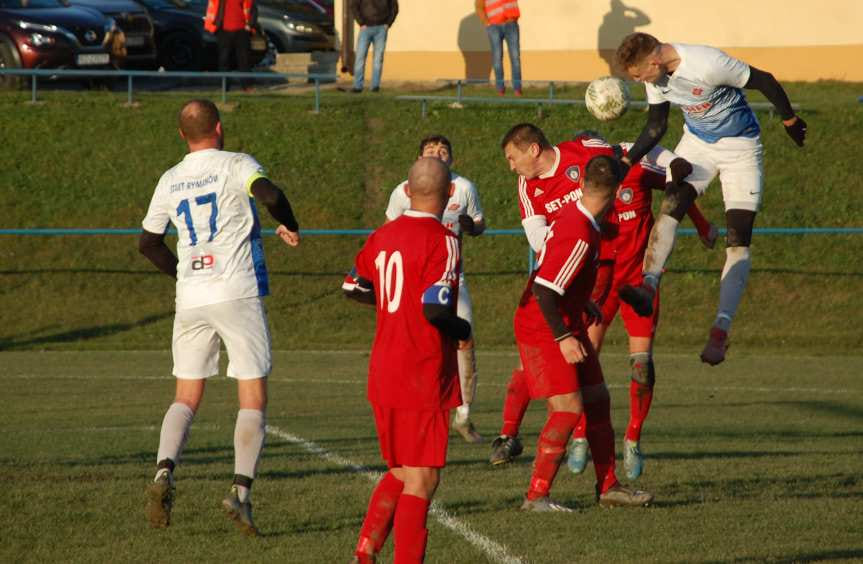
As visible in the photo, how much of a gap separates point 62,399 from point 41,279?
732 cm

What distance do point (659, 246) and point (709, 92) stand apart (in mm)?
1143

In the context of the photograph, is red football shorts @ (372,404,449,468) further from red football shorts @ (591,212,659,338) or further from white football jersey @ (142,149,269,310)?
red football shorts @ (591,212,659,338)

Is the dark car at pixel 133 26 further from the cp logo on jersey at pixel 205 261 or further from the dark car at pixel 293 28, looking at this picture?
the cp logo on jersey at pixel 205 261

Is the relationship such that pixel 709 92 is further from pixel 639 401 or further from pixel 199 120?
pixel 199 120

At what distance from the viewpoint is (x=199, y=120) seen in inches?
324

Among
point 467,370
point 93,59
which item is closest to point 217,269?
point 467,370

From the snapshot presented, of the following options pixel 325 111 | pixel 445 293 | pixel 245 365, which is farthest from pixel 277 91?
pixel 445 293

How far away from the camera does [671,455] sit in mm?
10805

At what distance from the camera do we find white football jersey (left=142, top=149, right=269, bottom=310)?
8.19 m

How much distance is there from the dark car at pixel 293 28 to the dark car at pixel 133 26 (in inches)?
167

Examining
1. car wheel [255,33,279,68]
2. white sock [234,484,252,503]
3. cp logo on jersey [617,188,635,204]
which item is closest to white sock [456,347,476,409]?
cp logo on jersey [617,188,635,204]

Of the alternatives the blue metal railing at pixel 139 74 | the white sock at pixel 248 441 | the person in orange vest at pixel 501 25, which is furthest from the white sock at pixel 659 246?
the person in orange vest at pixel 501 25

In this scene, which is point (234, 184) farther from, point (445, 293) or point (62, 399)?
point (62, 399)

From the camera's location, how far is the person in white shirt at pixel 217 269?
817 cm
